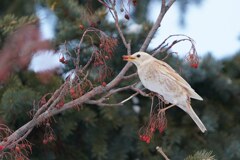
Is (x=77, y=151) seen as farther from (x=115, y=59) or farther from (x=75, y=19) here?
(x=75, y=19)

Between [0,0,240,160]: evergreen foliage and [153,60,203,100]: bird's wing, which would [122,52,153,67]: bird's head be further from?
[0,0,240,160]: evergreen foliage

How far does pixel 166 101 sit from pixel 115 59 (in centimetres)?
70

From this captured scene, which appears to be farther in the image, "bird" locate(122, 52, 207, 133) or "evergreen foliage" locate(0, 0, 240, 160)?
"evergreen foliage" locate(0, 0, 240, 160)

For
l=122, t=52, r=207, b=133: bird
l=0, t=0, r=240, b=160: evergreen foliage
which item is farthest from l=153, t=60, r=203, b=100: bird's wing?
l=0, t=0, r=240, b=160: evergreen foliage

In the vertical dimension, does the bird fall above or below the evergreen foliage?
above

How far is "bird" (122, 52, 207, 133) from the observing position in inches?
60.6

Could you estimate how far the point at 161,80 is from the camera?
1551 millimetres

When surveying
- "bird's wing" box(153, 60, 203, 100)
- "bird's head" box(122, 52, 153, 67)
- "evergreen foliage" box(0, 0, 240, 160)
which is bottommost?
"evergreen foliage" box(0, 0, 240, 160)

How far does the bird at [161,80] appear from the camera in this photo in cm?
154

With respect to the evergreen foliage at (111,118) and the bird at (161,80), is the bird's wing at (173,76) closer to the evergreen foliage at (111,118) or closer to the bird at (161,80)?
the bird at (161,80)

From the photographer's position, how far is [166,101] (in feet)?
5.17

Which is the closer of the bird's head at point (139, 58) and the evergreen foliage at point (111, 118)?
the bird's head at point (139, 58)

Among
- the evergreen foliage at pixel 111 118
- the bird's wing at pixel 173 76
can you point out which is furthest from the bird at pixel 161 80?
the evergreen foliage at pixel 111 118

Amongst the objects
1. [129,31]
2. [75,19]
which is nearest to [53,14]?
[75,19]
